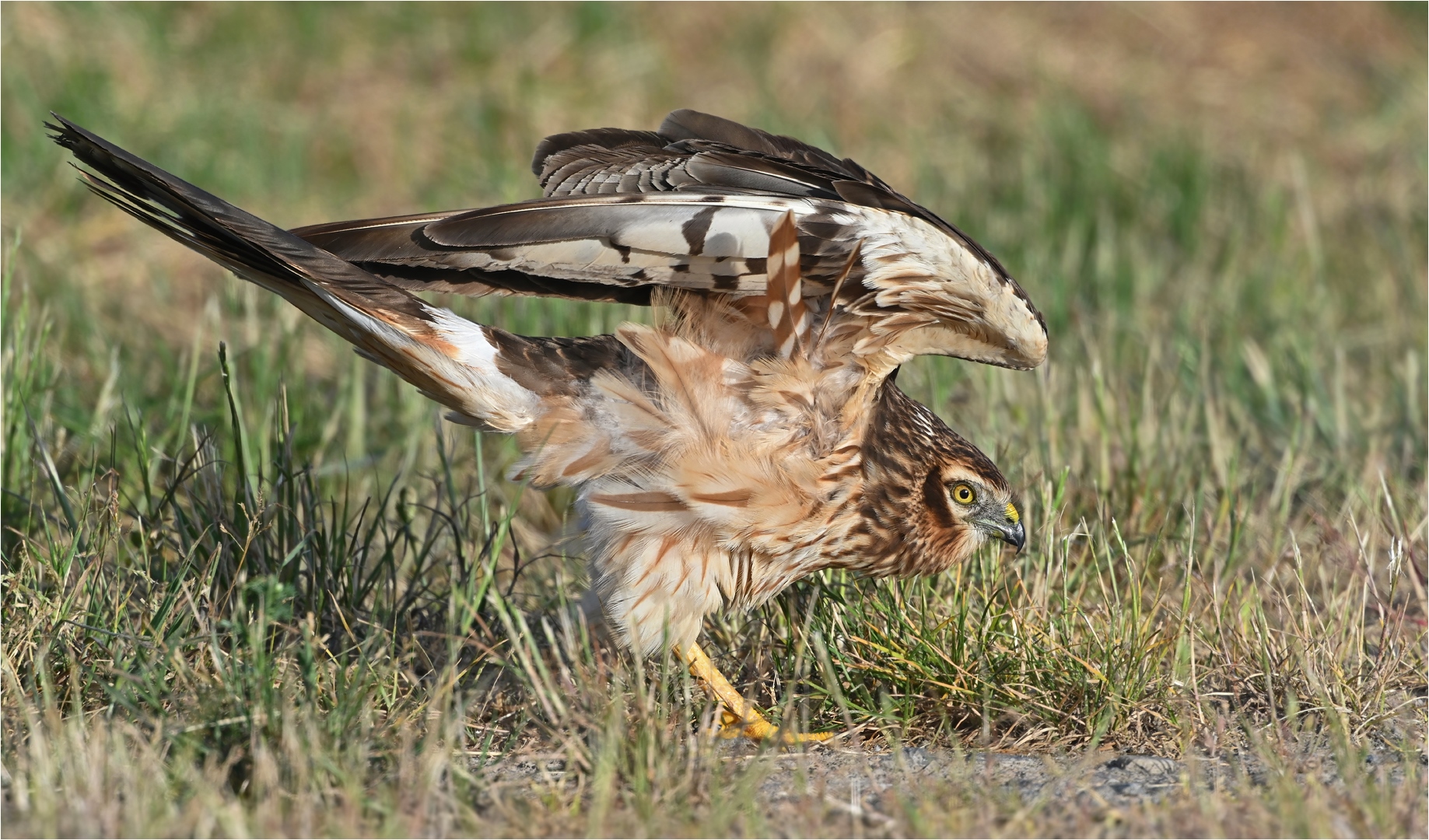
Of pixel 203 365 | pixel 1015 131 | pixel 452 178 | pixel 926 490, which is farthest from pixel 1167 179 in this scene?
pixel 203 365

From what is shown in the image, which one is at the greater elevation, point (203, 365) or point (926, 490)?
point (203, 365)

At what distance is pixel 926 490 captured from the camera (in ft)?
13.3

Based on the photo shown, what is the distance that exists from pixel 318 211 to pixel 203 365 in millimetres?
2327

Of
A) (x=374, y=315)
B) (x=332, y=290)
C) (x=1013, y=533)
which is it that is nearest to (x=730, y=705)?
(x=1013, y=533)

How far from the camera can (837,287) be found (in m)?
3.58

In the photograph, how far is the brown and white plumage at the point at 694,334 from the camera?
11.5ft

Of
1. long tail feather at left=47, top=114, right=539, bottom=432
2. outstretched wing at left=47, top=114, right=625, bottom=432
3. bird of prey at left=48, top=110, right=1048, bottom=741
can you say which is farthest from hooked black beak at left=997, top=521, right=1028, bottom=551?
long tail feather at left=47, top=114, right=539, bottom=432

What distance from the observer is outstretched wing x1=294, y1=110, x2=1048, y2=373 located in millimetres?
3484

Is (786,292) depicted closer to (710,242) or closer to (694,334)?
(710,242)

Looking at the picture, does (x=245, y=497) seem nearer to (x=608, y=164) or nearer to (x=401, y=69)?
(x=608, y=164)

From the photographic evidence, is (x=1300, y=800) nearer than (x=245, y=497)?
Yes

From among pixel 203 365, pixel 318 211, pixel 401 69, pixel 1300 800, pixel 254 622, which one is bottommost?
pixel 1300 800

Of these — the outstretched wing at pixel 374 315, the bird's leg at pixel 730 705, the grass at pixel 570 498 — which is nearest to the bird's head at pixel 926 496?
the grass at pixel 570 498

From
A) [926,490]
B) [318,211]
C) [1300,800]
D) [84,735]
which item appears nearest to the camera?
[1300,800]
